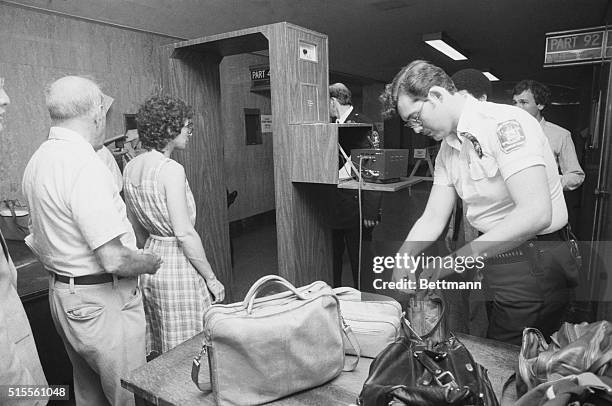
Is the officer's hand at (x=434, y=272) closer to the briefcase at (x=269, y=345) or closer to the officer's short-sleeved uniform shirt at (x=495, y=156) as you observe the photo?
the officer's short-sleeved uniform shirt at (x=495, y=156)

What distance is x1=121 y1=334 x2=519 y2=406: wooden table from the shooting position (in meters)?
1.03

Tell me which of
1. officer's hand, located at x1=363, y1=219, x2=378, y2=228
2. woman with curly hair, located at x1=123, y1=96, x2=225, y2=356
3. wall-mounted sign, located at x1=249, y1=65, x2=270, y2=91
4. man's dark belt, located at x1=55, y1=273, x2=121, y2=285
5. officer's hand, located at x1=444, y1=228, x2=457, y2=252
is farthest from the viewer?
wall-mounted sign, located at x1=249, y1=65, x2=270, y2=91

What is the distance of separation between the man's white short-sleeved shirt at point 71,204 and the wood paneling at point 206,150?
131 centimetres

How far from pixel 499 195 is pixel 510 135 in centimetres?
20

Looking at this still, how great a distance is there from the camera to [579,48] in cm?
313

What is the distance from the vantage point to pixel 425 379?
847 millimetres

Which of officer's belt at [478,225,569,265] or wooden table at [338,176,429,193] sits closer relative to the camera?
officer's belt at [478,225,569,265]

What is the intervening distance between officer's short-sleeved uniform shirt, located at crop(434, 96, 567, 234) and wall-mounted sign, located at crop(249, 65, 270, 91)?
4.57 m

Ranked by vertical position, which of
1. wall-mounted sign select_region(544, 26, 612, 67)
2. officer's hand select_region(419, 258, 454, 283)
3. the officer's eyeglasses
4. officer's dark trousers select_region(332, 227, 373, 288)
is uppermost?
wall-mounted sign select_region(544, 26, 612, 67)

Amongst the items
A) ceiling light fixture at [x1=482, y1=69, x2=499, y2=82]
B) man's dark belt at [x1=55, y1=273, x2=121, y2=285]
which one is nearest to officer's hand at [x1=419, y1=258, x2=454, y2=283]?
man's dark belt at [x1=55, y1=273, x2=121, y2=285]

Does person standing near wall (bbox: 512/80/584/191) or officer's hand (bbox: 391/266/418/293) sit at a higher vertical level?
person standing near wall (bbox: 512/80/584/191)

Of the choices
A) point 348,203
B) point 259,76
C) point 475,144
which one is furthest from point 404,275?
point 259,76

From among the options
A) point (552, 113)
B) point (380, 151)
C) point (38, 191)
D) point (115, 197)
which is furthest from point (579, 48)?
point (552, 113)

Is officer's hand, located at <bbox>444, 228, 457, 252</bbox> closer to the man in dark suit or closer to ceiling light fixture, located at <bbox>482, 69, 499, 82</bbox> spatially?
the man in dark suit
